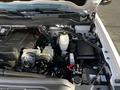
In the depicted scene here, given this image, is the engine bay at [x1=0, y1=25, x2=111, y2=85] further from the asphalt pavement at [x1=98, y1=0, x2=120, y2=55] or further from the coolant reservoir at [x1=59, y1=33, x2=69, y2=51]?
the asphalt pavement at [x1=98, y1=0, x2=120, y2=55]

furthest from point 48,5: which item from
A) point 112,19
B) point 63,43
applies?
point 112,19

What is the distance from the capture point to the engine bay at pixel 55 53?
1.88 m

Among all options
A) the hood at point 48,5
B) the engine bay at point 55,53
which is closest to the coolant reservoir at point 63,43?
the engine bay at point 55,53

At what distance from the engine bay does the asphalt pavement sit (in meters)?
2.32

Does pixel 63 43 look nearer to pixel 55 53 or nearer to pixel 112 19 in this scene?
pixel 55 53

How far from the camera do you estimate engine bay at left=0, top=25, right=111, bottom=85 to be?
188cm

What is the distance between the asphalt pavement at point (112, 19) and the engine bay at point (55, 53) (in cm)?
232

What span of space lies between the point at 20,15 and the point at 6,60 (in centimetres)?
39

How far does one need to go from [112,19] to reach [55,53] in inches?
142

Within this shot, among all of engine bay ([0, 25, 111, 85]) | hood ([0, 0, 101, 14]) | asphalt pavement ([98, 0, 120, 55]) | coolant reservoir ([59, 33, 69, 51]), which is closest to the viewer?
engine bay ([0, 25, 111, 85])

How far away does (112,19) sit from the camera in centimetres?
559

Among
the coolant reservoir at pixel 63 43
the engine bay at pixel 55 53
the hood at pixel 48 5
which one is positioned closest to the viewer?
the engine bay at pixel 55 53

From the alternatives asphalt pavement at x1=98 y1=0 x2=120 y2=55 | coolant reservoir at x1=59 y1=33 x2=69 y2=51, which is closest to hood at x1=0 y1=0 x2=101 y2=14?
coolant reservoir at x1=59 y1=33 x2=69 y2=51

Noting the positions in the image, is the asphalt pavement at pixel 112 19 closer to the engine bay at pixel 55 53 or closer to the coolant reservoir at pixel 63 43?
the engine bay at pixel 55 53
